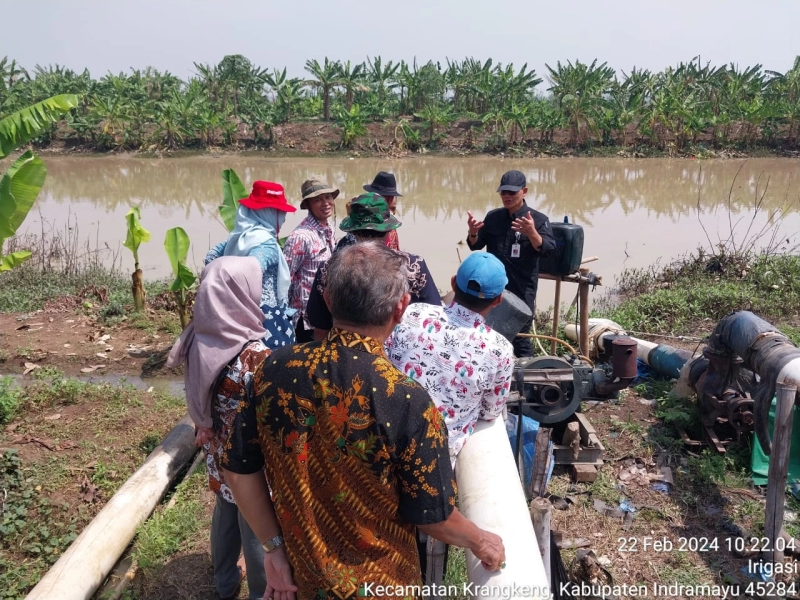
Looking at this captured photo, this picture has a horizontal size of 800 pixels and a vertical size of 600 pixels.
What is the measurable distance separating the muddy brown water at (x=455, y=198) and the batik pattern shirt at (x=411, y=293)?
506 centimetres

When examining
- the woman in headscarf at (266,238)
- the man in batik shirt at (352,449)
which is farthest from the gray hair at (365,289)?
the woman in headscarf at (266,238)

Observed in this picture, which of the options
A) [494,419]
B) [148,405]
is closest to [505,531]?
[494,419]

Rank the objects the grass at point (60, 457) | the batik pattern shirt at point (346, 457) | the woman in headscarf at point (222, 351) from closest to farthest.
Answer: the batik pattern shirt at point (346, 457), the woman in headscarf at point (222, 351), the grass at point (60, 457)

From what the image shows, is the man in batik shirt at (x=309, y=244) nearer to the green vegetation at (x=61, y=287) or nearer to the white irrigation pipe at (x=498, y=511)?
the white irrigation pipe at (x=498, y=511)

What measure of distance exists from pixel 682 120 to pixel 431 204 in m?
17.1

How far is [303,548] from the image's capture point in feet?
5.12

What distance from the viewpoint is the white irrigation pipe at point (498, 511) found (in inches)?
69.4

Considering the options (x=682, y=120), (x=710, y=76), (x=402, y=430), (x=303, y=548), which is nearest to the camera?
(x=402, y=430)

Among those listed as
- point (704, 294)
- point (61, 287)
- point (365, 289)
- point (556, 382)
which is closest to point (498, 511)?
point (365, 289)

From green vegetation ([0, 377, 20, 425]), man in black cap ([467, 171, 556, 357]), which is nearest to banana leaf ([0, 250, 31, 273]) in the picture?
green vegetation ([0, 377, 20, 425])

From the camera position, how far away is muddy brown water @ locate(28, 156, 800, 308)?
11320mm

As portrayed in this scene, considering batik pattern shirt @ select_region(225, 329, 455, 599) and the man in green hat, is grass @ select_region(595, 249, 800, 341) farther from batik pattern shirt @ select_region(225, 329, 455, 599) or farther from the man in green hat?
batik pattern shirt @ select_region(225, 329, 455, 599)

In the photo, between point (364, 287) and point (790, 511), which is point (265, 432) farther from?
point (790, 511)

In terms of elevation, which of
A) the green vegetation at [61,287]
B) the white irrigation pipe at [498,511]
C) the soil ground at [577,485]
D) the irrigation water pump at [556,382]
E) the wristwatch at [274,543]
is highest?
the wristwatch at [274,543]
